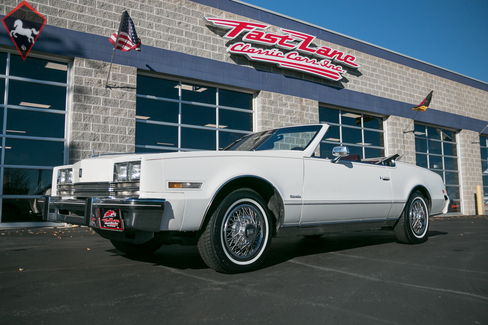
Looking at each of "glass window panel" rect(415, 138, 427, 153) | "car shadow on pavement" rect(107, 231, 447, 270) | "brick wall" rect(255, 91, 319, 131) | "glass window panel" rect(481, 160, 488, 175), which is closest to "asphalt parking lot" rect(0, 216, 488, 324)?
"car shadow on pavement" rect(107, 231, 447, 270)

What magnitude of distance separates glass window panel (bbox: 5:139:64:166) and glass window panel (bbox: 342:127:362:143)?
933cm

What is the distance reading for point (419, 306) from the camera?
102 inches

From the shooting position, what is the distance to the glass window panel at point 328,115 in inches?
530

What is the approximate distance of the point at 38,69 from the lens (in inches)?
341

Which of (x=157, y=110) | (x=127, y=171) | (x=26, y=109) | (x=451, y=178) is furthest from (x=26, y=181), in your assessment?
(x=451, y=178)

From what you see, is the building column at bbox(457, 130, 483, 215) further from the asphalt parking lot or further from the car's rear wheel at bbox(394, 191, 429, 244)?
the asphalt parking lot

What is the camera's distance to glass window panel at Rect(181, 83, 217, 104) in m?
10.5

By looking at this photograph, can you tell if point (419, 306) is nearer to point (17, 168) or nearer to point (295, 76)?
point (17, 168)

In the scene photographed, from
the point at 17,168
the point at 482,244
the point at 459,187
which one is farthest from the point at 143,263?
the point at 459,187

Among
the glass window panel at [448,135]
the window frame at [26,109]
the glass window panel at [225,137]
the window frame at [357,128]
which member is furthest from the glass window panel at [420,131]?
the window frame at [26,109]

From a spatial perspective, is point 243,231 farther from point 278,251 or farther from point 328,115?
point 328,115

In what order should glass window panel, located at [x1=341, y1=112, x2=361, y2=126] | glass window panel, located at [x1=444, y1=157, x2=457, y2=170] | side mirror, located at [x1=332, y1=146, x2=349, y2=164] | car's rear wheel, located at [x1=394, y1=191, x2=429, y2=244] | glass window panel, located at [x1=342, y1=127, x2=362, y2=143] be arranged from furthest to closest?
1. glass window panel, located at [x1=444, y1=157, x2=457, y2=170]
2. glass window panel, located at [x1=341, y1=112, x2=361, y2=126]
3. glass window panel, located at [x1=342, y1=127, x2=362, y2=143]
4. car's rear wheel, located at [x1=394, y1=191, x2=429, y2=244]
5. side mirror, located at [x1=332, y1=146, x2=349, y2=164]

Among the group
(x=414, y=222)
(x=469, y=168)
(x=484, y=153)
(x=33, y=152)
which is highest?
(x=484, y=153)

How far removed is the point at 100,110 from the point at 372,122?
1031 centimetres
